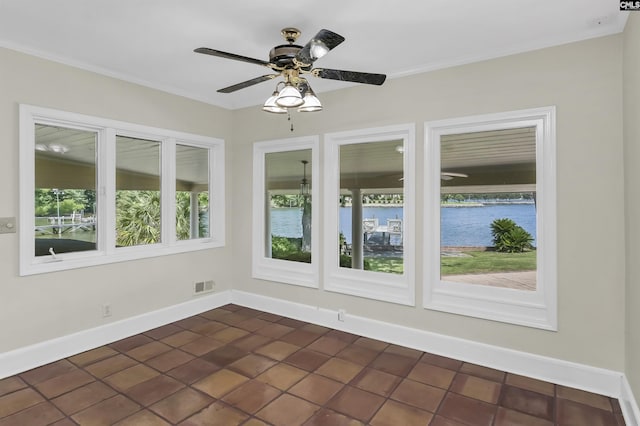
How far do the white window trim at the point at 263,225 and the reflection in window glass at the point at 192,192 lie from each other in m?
0.65

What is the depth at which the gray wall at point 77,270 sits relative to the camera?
289 centimetres

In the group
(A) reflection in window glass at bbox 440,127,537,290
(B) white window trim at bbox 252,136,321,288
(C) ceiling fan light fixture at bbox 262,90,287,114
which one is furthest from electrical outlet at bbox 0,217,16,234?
(A) reflection in window glass at bbox 440,127,537,290

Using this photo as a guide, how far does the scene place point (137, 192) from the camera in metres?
3.91

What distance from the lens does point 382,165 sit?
12.4 ft

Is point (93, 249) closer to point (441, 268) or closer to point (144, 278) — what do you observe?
point (144, 278)

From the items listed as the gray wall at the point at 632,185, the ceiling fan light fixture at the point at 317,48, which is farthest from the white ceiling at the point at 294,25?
the ceiling fan light fixture at the point at 317,48

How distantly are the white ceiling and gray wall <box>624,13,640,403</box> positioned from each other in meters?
0.30

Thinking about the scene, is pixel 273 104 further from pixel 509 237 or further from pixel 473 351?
pixel 473 351

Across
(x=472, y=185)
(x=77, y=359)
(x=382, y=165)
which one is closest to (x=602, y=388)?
(x=472, y=185)

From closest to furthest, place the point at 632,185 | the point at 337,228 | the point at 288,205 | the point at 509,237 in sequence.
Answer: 1. the point at 632,185
2. the point at 509,237
3. the point at 337,228
4. the point at 288,205

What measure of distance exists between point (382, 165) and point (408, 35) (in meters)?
1.33

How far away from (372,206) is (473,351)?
1.65m

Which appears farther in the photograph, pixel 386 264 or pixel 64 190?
pixel 386 264

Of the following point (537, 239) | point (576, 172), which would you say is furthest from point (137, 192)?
point (576, 172)
